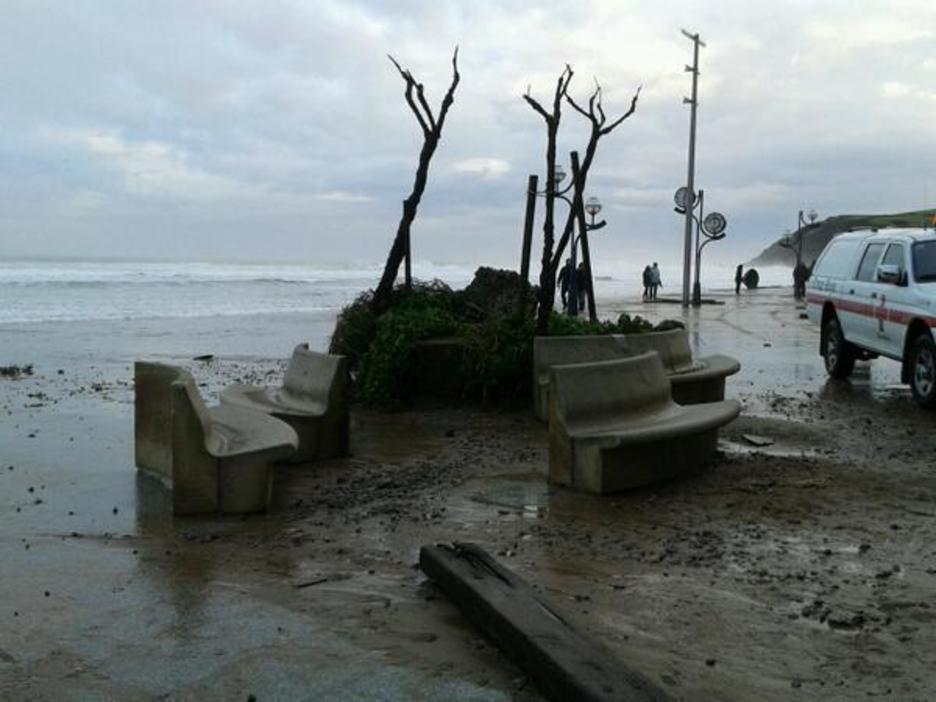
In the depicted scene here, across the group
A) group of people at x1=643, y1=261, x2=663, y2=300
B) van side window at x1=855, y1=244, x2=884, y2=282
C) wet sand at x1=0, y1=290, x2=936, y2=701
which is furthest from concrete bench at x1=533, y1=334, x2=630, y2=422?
Answer: group of people at x1=643, y1=261, x2=663, y2=300

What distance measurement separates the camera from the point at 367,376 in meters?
10.6

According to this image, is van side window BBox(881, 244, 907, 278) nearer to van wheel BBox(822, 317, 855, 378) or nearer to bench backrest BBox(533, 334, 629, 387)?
van wheel BBox(822, 317, 855, 378)

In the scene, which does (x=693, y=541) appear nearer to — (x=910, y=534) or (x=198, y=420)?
(x=910, y=534)

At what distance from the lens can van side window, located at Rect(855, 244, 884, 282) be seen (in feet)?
40.8

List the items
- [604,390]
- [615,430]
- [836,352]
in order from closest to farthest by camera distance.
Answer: [615,430], [604,390], [836,352]

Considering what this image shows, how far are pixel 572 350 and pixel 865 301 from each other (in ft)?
16.0

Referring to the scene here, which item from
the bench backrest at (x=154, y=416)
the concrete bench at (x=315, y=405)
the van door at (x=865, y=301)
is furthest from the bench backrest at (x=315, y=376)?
the van door at (x=865, y=301)

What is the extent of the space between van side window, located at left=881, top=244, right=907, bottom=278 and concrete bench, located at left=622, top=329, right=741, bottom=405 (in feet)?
8.90

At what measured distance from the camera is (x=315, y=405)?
8055mm

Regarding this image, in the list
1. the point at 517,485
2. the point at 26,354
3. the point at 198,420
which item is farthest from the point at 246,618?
the point at 26,354

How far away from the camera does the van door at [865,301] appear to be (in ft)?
39.8

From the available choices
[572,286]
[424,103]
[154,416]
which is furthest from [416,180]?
[572,286]

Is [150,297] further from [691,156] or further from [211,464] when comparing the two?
[211,464]

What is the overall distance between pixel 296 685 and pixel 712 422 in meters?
4.08
